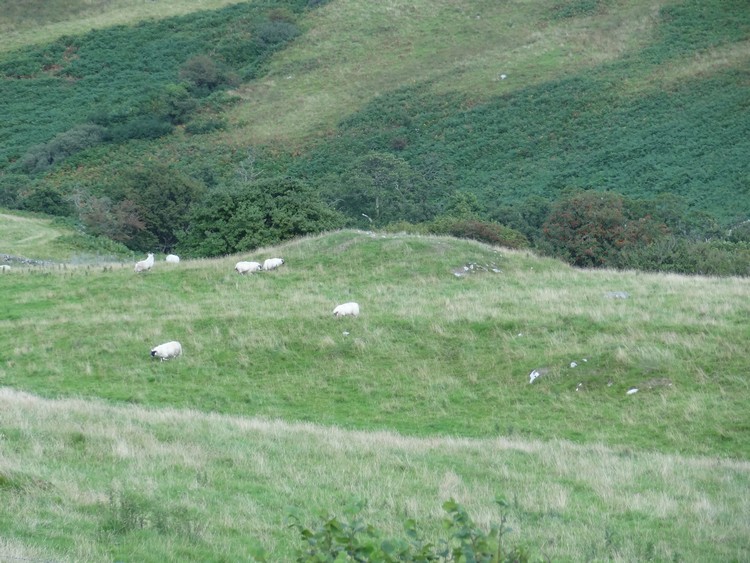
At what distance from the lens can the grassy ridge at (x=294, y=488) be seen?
8305mm

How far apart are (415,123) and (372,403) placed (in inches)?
2673

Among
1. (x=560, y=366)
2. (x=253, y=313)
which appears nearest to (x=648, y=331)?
(x=560, y=366)

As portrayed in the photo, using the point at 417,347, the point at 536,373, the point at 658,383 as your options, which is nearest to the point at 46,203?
the point at 417,347

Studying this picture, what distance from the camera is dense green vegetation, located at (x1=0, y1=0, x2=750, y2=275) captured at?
188 ft

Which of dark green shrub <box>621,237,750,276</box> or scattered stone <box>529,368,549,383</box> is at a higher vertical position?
scattered stone <box>529,368,549,383</box>

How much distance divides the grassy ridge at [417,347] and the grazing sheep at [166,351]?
15.7 inches

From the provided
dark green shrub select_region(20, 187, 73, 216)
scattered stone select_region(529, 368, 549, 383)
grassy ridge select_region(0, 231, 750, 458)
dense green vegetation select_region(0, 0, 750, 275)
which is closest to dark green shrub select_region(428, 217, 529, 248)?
dense green vegetation select_region(0, 0, 750, 275)

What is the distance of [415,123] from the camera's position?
8500 centimetres

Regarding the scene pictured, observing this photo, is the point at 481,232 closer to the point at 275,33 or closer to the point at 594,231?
the point at 594,231

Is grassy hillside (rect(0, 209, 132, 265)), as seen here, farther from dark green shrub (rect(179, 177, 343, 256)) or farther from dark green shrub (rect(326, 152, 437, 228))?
dark green shrub (rect(326, 152, 437, 228))

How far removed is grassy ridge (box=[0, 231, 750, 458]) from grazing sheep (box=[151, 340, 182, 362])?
1.31 ft

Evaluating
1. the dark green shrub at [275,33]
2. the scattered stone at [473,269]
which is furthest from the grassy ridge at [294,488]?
the dark green shrub at [275,33]

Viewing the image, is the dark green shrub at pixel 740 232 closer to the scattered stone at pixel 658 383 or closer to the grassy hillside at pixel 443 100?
the grassy hillside at pixel 443 100

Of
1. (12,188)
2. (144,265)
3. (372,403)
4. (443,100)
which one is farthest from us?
(443,100)
